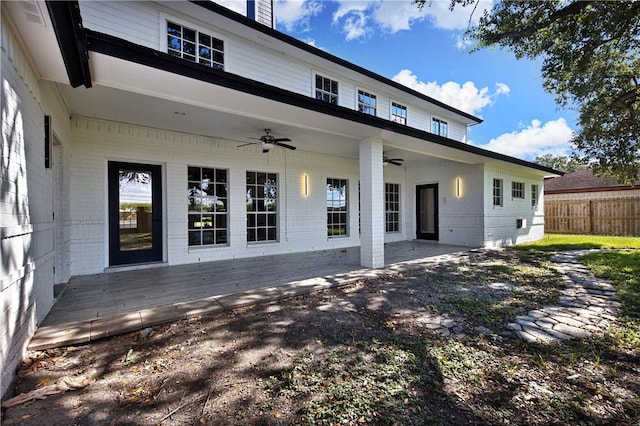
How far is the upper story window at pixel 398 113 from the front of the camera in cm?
1039

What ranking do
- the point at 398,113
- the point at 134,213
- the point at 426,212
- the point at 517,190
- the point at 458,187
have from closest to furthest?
the point at 134,213 < the point at 458,187 < the point at 398,113 < the point at 517,190 < the point at 426,212

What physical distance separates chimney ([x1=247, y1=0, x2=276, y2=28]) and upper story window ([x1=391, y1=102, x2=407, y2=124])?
499 cm

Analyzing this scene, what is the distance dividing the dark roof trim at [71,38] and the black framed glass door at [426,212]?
10.1 metres

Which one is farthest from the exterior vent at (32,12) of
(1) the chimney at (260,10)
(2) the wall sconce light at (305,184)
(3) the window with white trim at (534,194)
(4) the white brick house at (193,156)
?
(3) the window with white trim at (534,194)

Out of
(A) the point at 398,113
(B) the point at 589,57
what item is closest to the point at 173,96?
(A) the point at 398,113

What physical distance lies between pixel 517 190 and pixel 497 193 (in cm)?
182

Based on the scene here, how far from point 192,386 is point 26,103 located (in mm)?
3041

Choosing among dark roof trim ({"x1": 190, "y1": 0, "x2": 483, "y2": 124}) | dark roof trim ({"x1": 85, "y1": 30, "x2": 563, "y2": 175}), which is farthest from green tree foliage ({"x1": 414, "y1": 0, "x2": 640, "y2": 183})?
dark roof trim ({"x1": 85, "y1": 30, "x2": 563, "y2": 175})

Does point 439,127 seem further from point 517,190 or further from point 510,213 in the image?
point 510,213

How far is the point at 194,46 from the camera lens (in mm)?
6203

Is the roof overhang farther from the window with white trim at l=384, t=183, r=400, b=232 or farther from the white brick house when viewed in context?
the window with white trim at l=384, t=183, r=400, b=232

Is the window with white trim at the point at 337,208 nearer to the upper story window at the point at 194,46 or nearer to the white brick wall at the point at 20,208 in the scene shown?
the upper story window at the point at 194,46

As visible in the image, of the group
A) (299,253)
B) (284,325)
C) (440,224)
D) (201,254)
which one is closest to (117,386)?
(284,325)

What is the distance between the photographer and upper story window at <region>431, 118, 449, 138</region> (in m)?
12.1
